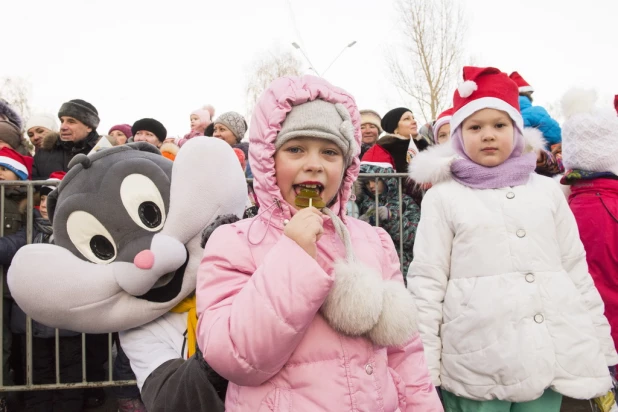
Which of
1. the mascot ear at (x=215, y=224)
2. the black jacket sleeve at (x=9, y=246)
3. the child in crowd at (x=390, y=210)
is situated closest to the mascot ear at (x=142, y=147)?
the mascot ear at (x=215, y=224)

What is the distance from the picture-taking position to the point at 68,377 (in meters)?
3.79

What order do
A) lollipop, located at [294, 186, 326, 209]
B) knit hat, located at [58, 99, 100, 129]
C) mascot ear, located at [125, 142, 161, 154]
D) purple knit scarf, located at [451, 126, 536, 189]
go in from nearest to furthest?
lollipop, located at [294, 186, 326, 209] < mascot ear, located at [125, 142, 161, 154] < purple knit scarf, located at [451, 126, 536, 189] < knit hat, located at [58, 99, 100, 129]

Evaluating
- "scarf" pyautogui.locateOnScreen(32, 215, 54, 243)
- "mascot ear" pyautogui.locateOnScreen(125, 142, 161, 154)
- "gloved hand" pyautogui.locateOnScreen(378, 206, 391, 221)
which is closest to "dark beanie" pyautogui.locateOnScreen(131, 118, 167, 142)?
"scarf" pyautogui.locateOnScreen(32, 215, 54, 243)

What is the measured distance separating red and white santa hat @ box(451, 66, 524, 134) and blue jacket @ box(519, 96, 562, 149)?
66.5 inches

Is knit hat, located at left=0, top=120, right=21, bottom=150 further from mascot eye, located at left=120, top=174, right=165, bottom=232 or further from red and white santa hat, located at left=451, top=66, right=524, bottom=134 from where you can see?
red and white santa hat, located at left=451, top=66, right=524, bottom=134

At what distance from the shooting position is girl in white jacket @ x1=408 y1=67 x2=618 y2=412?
7.70ft

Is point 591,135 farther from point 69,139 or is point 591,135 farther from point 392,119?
point 69,139

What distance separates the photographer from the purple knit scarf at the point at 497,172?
265 centimetres

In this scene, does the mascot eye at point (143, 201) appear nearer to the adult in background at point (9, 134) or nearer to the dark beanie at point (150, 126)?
the adult in background at point (9, 134)

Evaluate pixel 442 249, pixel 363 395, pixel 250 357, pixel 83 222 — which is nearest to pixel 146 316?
pixel 83 222

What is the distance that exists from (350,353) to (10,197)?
127 inches

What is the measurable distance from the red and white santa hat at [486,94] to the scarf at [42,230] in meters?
2.87

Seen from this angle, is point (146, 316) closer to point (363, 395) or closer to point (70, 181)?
point (70, 181)

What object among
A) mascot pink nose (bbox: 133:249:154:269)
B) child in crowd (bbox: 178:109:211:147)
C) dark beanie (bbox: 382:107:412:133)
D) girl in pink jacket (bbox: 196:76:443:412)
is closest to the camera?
girl in pink jacket (bbox: 196:76:443:412)
